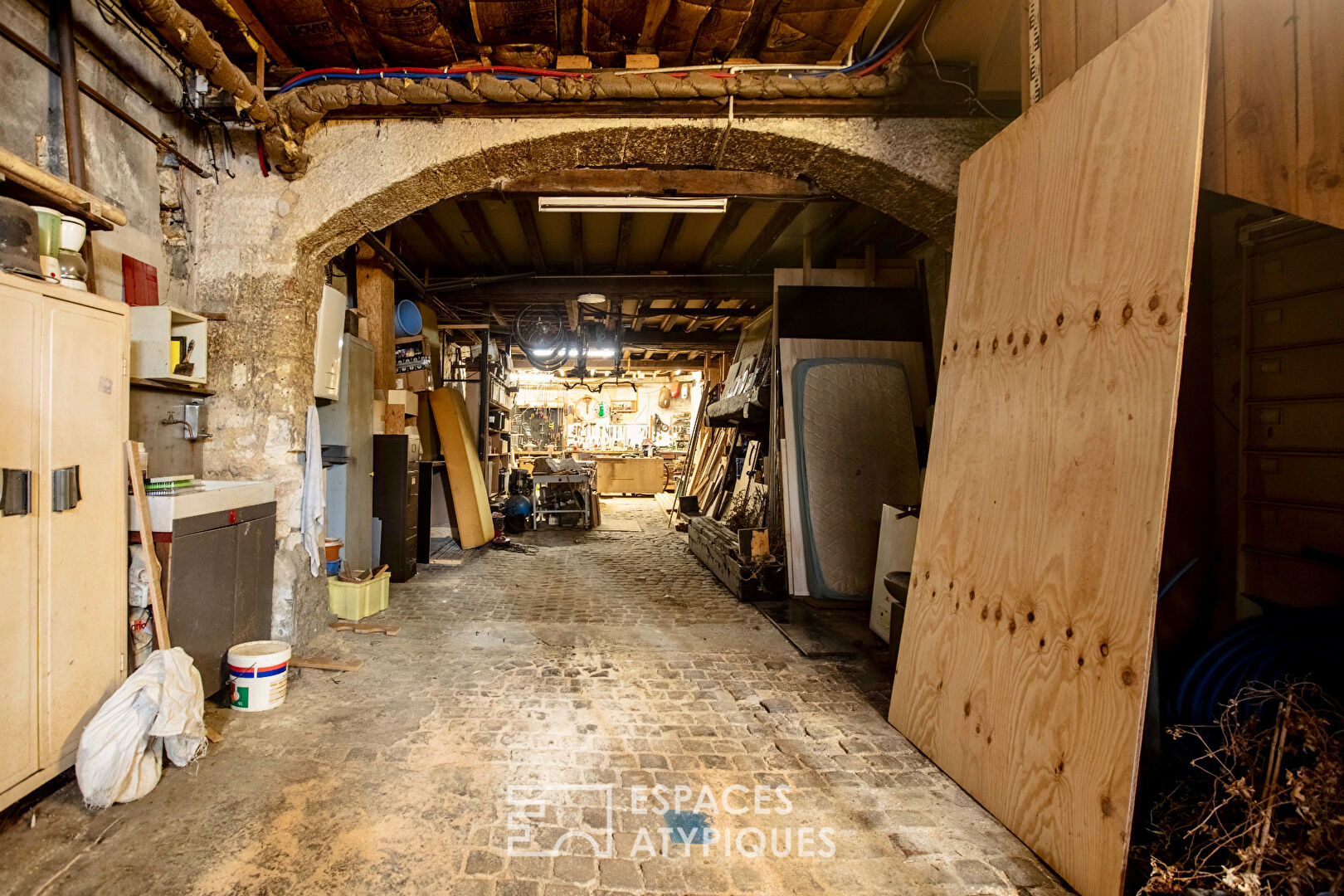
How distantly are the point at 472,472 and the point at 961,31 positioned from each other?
6.18 m

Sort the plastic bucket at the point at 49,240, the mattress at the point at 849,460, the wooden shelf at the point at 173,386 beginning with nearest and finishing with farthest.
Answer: the plastic bucket at the point at 49,240 → the wooden shelf at the point at 173,386 → the mattress at the point at 849,460

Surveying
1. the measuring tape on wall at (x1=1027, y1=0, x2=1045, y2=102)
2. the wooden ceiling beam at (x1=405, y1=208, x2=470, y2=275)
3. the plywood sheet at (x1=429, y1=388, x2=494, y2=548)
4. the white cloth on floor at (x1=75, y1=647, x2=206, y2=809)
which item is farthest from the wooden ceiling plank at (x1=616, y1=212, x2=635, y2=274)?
the white cloth on floor at (x1=75, y1=647, x2=206, y2=809)

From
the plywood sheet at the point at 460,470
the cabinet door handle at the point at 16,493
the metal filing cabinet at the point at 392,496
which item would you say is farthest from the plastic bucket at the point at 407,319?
the cabinet door handle at the point at 16,493

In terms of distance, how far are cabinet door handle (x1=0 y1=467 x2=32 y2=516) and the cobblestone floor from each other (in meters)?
1.01

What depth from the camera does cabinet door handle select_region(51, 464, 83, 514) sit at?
1968 mm

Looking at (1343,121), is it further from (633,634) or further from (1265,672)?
(633,634)

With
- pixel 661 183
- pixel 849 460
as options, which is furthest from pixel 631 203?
pixel 849 460

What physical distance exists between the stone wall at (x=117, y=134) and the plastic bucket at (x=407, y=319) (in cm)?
295

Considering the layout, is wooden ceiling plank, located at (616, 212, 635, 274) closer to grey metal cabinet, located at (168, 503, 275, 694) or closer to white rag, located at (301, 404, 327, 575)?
white rag, located at (301, 404, 327, 575)

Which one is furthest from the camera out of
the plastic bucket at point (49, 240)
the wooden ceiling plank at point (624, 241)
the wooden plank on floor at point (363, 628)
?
the wooden ceiling plank at point (624, 241)

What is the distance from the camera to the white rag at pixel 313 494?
350 cm

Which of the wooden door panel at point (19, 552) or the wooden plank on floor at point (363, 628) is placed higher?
the wooden door panel at point (19, 552)

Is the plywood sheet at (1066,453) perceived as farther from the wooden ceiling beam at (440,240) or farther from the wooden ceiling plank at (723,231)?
the wooden ceiling beam at (440,240)

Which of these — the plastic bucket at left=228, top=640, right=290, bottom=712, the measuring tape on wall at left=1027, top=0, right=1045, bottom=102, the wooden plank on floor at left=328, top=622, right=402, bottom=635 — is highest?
the measuring tape on wall at left=1027, top=0, right=1045, bottom=102
